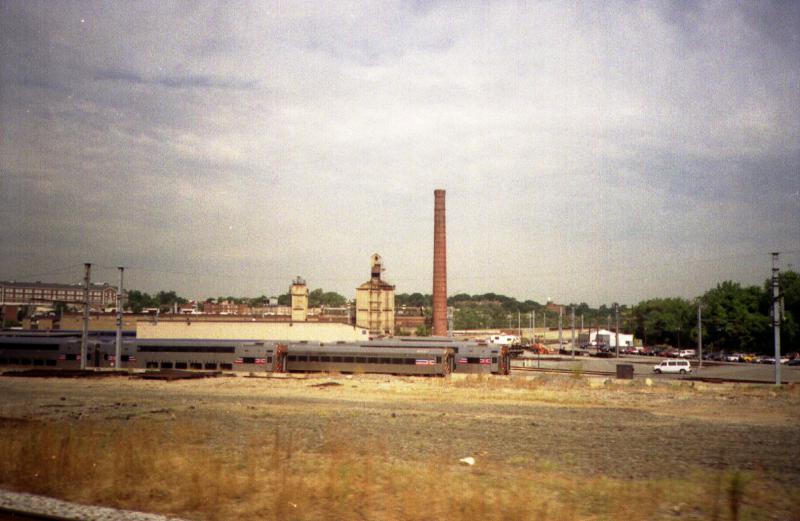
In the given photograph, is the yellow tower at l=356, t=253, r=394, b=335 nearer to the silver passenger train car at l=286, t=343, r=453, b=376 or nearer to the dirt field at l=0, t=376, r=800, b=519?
the silver passenger train car at l=286, t=343, r=453, b=376

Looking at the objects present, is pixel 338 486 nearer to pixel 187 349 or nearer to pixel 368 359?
pixel 368 359

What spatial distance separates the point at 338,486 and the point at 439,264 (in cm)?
6693

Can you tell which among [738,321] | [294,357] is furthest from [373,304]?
[738,321]

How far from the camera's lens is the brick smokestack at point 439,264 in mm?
80125

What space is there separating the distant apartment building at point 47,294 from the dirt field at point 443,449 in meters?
55.8

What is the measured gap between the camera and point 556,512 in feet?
38.9

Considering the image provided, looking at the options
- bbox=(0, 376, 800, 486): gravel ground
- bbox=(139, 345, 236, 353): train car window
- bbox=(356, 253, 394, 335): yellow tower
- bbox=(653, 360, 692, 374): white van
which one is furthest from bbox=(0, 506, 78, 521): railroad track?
bbox=(356, 253, 394, 335): yellow tower

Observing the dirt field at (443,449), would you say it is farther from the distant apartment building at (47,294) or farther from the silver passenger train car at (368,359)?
the distant apartment building at (47,294)

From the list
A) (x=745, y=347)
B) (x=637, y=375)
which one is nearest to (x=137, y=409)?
(x=637, y=375)

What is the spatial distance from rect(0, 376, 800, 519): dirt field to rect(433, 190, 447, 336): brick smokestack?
42138 millimetres

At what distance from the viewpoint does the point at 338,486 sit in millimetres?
13688

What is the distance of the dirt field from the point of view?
12523 mm

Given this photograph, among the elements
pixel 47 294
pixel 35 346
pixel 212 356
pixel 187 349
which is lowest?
pixel 212 356

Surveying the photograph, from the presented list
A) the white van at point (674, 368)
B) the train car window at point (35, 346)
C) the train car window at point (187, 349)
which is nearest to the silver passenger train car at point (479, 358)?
the train car window at point (187, 349)
